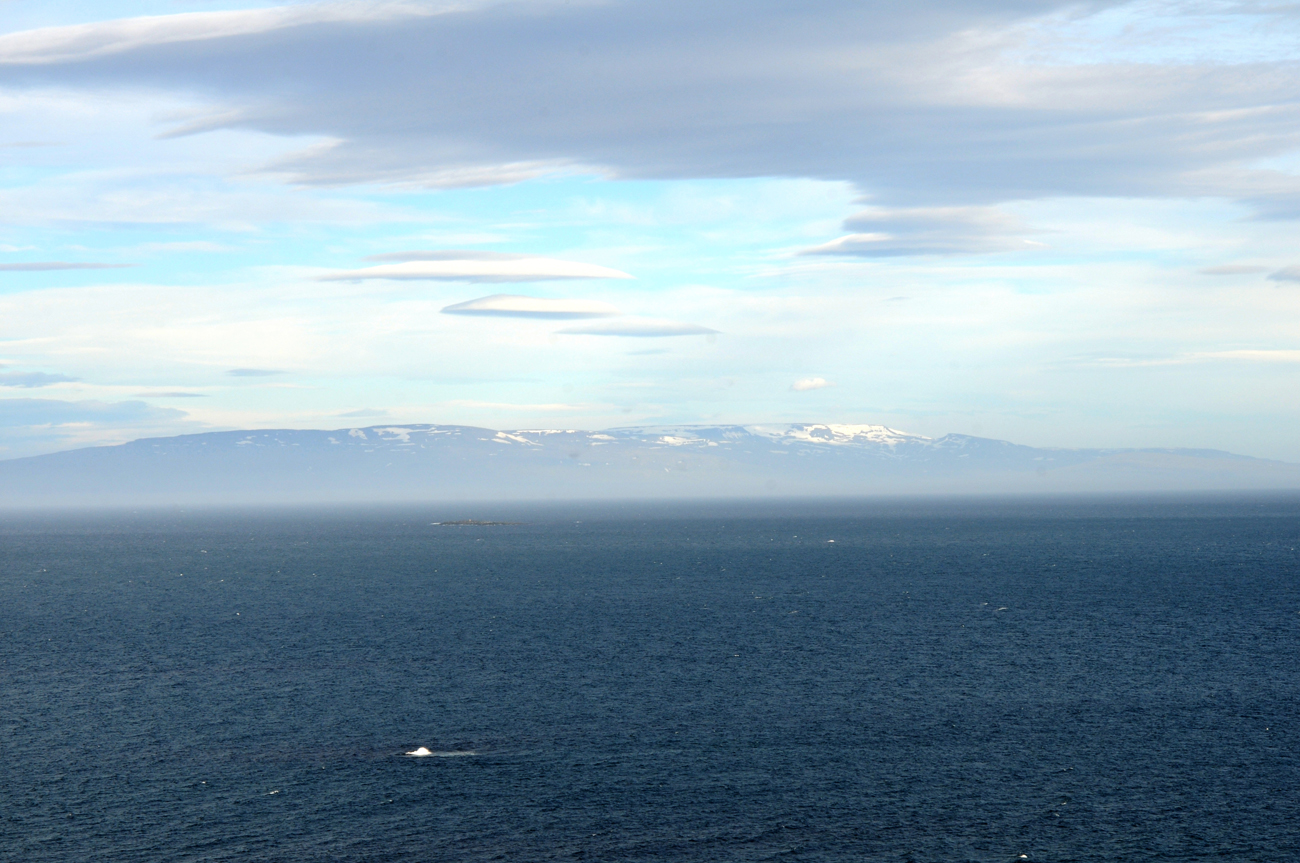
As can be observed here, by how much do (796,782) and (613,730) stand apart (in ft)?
44.7

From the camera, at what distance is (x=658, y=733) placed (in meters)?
65.8

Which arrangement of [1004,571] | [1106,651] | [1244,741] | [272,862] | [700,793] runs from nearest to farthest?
[272,862], [700,793], [1244,741], [1106,651], [1004,571]

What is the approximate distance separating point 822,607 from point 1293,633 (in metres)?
45.5

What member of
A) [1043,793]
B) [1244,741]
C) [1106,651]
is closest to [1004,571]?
[1106,651]

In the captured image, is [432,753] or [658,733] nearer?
[432,753]

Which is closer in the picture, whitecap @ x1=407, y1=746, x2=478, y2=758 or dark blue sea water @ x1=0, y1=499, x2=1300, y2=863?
dark blue sea water @ x1=0, y1=499, x2=1300, y2=863

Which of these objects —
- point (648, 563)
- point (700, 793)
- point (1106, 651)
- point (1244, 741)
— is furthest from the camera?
point (648, 563)

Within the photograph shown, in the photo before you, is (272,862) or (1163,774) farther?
(1163,774)

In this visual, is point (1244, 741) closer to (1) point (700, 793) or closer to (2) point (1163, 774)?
(2) point (1163, 774)

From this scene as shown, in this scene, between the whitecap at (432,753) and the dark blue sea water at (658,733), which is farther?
the whitecap at (432,753)

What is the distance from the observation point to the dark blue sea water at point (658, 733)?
49594 millimetres

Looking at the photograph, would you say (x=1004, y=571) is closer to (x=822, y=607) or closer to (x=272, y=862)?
(x=822, y=607)

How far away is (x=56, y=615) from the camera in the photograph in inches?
4998

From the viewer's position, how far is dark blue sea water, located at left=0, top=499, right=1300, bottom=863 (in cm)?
4959
